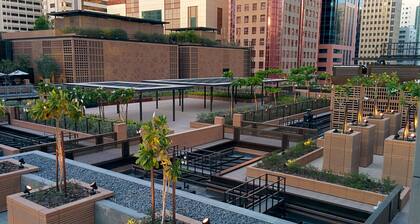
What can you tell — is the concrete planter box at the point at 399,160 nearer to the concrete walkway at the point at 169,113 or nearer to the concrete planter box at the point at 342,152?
the concrete planter box at the point at 342,152

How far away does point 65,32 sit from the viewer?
4731 centimetres

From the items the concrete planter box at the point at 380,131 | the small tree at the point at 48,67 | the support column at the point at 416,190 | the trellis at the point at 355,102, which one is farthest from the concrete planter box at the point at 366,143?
the small tree at the point at 48,67

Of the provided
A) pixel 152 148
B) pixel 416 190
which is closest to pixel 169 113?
pixel 152 148

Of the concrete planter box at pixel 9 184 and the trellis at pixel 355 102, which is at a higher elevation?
the trellis at pixel 355 102

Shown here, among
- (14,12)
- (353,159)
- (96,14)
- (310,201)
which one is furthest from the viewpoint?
(14,12)

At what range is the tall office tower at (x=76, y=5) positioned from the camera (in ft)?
385

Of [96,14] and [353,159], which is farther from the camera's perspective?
[96,14]

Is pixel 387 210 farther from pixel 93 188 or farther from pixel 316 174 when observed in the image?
pixel 93 188

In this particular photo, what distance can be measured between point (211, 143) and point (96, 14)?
132 feet

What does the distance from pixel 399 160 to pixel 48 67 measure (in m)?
41.7

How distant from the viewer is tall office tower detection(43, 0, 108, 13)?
117 m

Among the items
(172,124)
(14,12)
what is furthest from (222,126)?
(14,12)

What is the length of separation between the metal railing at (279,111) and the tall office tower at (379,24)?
122805 millimetres

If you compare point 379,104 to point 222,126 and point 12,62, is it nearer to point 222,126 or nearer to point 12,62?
point 222,126
